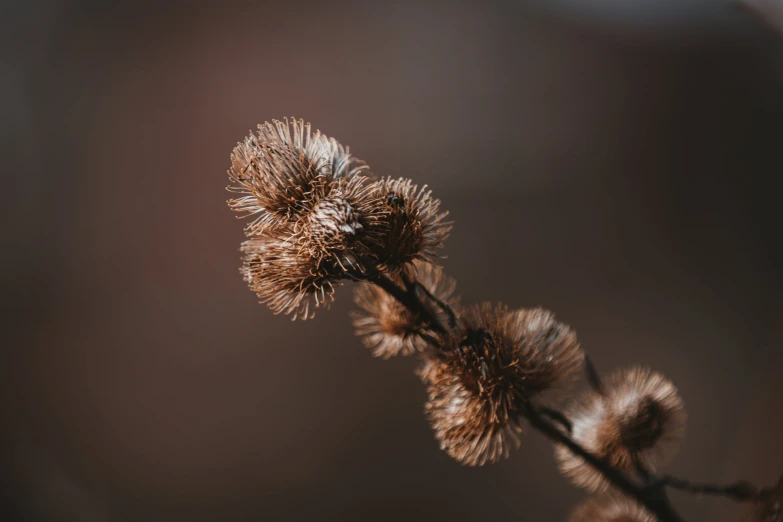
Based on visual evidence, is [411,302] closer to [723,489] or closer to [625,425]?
[625,425]

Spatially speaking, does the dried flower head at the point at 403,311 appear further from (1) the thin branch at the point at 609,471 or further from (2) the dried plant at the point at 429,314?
(1) the thin branch at the point at 609,471

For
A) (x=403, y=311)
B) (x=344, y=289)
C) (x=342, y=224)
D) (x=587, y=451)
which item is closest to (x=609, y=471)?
(x=587, y=451)

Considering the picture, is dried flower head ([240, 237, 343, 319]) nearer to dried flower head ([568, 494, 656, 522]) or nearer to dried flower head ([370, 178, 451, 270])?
dried flower head ([370, 178, 451, 270])

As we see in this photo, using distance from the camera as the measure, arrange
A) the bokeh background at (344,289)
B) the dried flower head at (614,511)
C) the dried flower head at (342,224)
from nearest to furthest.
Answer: the dried flower head at (342,224) < the dried flower head at (614,511) < the bokeh background at (344,289)

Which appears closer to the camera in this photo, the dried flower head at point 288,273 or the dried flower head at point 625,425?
the dried flower head at point 288,273

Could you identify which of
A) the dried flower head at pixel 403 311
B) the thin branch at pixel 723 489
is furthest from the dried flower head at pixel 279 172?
the thin branch at pixel 723 489

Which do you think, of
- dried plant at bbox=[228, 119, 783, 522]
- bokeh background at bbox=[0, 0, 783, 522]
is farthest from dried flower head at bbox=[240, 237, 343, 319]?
bokeh background at bbox=[0, 0, 783, 522]
